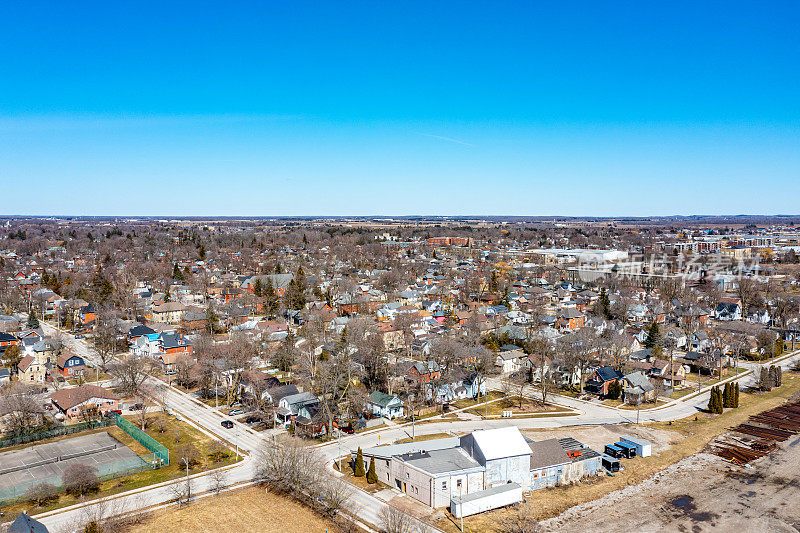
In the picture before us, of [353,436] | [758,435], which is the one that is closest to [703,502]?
[758,435]

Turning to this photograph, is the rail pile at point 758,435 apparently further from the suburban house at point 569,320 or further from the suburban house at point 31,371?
the suburban house at point 31,371

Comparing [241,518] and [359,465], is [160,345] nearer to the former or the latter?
[359,465]

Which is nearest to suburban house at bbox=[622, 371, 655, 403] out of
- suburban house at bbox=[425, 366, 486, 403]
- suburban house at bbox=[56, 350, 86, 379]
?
suburban house at bbox=[425, 366, 486, 403]

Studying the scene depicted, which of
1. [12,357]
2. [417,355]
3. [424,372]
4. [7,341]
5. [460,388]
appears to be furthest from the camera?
[7,341]

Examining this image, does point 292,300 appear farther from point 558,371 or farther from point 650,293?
point 650,293

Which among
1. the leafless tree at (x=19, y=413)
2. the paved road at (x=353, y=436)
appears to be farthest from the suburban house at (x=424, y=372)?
the leafless tree at (x=19, y=413)

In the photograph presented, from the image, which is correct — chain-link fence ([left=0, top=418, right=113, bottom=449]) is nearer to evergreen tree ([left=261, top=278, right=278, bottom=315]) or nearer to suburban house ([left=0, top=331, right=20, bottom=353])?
suburban house ([left=0, top=331, right=20, bottom=353])

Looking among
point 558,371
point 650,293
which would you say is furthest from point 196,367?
point 650,293
